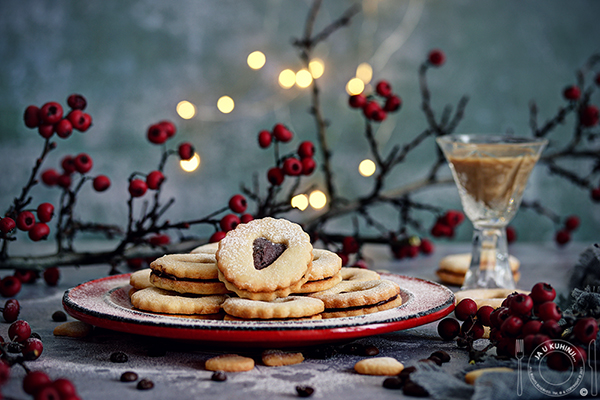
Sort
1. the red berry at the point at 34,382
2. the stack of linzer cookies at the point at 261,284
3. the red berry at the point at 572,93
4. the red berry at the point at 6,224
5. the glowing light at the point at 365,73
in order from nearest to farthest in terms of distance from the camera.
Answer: the red berry at the point at 34,382
the stack of linzer cookies at the point at 261,284
the red berry at the point at 6,224
the red berry at the point at 572,93
the glowing light at the point at 365,73

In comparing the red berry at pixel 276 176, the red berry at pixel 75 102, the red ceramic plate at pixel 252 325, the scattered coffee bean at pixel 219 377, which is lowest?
the scattered coffee bean at pixel 219 377

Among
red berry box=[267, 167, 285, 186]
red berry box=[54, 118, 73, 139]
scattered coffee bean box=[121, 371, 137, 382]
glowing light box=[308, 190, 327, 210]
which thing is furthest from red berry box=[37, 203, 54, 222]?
glowing light box=[308, 190, 327, 210]

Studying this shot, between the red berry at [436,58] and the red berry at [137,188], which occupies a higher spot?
the red berry at [436,58]

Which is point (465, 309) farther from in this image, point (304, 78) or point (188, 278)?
point (304, 78)

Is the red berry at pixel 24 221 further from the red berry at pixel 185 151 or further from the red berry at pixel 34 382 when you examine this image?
the red berry at pixel 34 382

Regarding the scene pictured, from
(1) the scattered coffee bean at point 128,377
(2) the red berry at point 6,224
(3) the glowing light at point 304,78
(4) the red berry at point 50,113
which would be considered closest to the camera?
(1) the scattered coffee bean at point 128,377

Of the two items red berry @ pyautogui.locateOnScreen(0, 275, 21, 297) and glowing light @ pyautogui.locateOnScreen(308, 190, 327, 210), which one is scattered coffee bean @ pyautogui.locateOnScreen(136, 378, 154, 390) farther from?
glowing light @ pyautogui.locateOnScreen(308, 190, 327, 210)

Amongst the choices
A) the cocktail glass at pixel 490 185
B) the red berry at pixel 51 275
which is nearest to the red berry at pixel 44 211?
the red berry at pixel 51 275
